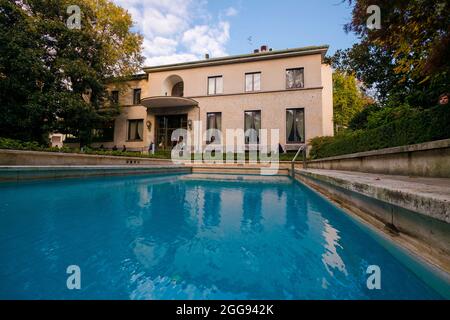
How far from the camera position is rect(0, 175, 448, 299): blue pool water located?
116 centimetres

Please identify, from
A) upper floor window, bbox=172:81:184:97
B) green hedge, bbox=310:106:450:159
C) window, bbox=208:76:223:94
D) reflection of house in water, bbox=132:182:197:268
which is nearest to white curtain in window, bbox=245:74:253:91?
window, bbox=208:76:223:94

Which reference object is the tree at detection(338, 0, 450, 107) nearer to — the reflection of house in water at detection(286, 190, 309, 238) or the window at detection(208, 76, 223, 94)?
the reflection of house in water at detection(286, 190, 309, 238)

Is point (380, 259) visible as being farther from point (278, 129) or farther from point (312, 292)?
point (278, 129)

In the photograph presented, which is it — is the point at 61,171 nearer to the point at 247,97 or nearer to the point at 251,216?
the point at 251,216

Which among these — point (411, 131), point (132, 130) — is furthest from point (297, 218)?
point (132, 130)

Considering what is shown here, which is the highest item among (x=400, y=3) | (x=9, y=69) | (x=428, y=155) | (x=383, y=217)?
(x=9, y=69)

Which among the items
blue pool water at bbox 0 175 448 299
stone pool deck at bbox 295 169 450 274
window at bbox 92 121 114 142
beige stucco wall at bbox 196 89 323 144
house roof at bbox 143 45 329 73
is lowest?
blue pool water at bbox 0 175 448 299

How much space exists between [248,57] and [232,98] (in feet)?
10.1

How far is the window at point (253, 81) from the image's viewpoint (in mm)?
15055

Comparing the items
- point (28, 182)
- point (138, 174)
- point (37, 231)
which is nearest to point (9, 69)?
point (138, 174)

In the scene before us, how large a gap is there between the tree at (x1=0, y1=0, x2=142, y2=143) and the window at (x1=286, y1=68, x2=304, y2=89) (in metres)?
12.8

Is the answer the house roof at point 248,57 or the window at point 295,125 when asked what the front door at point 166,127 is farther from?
the window at point 295,125
